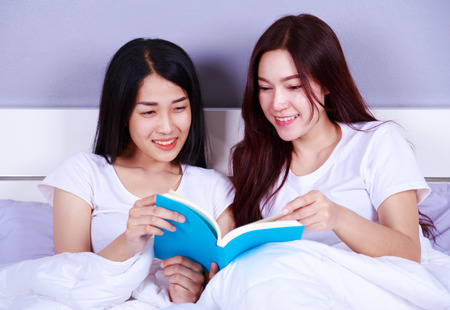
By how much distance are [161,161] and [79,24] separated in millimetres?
644

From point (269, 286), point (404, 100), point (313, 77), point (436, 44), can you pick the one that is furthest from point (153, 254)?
point (436, 44)

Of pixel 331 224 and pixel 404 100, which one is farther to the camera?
pixel 404 100

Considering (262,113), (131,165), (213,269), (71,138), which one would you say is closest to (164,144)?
(131,165)

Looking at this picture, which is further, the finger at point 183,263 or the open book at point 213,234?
the finger at point 183,263

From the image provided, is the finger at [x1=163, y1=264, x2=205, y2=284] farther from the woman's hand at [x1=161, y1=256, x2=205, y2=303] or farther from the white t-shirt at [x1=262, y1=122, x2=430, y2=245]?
the white t-shirt at [x1=262, y1=122, x2=430, y2=245]

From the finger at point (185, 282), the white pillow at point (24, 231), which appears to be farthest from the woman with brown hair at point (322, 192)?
the white pillow at point (24, 231)

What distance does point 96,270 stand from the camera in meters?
1.12

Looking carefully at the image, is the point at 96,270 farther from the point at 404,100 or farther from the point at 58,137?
the point at 404,100

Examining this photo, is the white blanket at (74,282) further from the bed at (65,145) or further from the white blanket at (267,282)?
the bed at (65,145)

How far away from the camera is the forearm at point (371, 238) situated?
3.73ft

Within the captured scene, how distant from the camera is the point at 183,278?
3.83 ft

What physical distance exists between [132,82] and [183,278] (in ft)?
1.88

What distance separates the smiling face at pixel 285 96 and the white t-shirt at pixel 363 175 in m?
0.13

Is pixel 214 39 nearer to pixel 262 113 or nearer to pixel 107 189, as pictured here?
pixel 262 113
